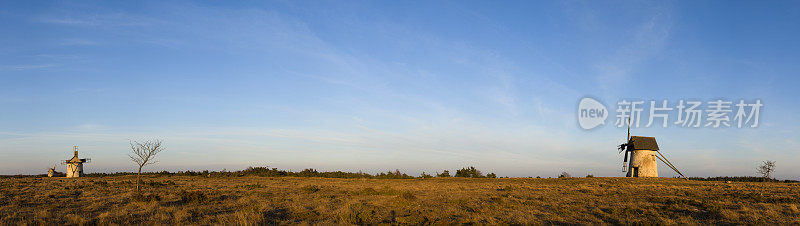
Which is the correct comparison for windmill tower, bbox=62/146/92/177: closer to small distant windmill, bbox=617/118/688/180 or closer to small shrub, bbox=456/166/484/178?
small shrub, bbox=456/166/484/178

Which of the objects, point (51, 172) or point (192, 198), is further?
point (51, 172)

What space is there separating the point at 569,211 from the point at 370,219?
8.07 meters

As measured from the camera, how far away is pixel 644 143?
157 feet

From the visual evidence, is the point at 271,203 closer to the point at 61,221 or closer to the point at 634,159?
the point at 61,221

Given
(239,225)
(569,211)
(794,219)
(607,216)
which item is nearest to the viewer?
(239,225)

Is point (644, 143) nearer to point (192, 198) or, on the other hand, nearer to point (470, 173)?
point (470, 173)

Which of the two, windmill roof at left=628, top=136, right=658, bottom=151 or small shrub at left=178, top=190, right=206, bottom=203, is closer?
small shrub at left=178, top=190, right=206, bottom=203

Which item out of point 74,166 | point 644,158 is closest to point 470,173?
point 644,158

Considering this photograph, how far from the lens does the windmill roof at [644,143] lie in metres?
47.5

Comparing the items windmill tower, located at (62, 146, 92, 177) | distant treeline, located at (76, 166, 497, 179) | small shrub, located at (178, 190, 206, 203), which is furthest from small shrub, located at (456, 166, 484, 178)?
windmill tower, located at (62, 146, 92, 177)

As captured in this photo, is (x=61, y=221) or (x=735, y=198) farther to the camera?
(x=735, y=198)

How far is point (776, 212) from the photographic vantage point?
1520 cm

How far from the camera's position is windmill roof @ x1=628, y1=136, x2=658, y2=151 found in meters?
47.5

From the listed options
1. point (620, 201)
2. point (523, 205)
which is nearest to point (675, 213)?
point (620, 201)
